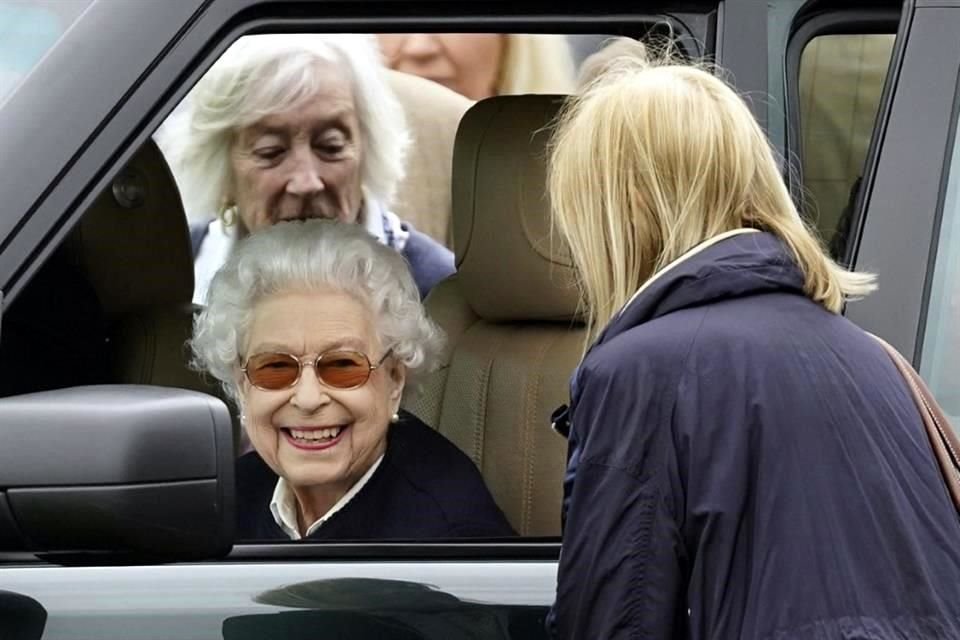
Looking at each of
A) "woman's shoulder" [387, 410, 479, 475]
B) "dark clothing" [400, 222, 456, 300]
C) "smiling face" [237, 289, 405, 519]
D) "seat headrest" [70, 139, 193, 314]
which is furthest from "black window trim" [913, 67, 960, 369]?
"seat headrest" [70, 139, 193, 314]

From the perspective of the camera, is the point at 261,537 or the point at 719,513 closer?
the point at 719,513

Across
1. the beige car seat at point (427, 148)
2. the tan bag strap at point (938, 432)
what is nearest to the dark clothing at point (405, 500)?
the tan bag strap at point (938, 432)

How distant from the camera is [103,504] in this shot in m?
1.68

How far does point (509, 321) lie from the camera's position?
262 centimetres

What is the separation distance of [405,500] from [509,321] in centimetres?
43

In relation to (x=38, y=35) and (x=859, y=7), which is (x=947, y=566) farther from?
(x=38, y=35)

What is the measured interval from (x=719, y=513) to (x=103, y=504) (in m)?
0.59

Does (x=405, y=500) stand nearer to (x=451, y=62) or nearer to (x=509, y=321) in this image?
(x=509, y=321)

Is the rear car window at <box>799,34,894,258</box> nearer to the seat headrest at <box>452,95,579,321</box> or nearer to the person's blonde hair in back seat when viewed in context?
the person's blonde hair in back seat

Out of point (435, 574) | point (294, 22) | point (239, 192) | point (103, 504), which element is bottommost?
point (435, 574)

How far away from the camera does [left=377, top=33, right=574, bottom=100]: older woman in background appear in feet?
8.96

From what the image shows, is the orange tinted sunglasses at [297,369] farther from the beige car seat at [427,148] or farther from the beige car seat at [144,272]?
the beige car seat at [427,148]

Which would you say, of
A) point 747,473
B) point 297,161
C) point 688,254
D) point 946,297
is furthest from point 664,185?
point 297,161

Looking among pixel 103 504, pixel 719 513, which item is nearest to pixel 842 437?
pixel 719 513
